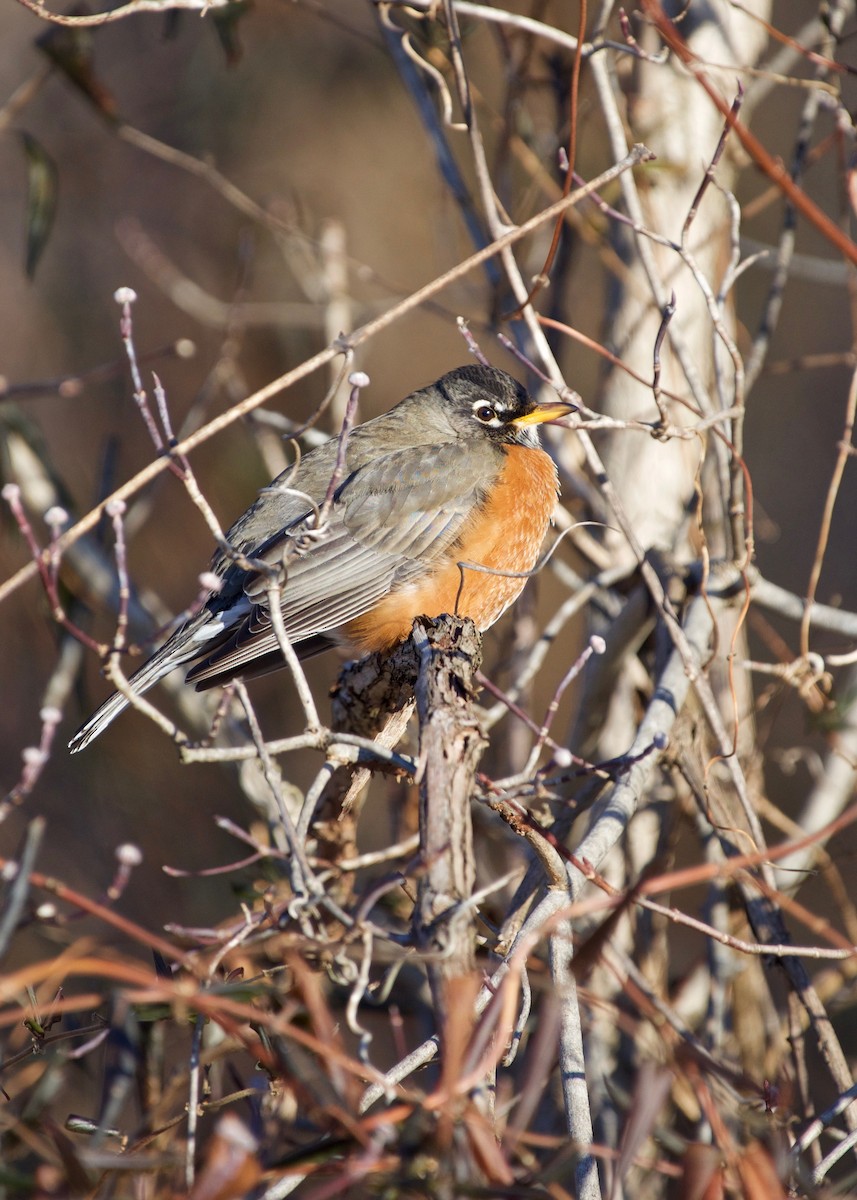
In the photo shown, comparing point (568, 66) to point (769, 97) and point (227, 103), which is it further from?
point (769, 97)

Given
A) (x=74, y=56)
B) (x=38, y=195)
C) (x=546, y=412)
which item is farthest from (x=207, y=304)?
(x=546, y=412)

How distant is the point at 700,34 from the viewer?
382 centimetres

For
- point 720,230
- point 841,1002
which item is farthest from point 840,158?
point 841,1002

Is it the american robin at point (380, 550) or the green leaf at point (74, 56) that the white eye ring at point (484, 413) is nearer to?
the american robin at point (380, 550)

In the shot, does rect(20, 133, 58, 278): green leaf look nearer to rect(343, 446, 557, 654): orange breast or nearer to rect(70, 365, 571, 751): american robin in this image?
rect(70, 365, 571, 751): american robin

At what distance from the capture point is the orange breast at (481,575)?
12.8 feet

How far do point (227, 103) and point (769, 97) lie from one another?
4377mm

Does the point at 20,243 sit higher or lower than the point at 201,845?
higher

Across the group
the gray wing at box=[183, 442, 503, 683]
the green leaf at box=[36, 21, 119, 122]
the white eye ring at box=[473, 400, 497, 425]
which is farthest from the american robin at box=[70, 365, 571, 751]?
the green leaf at box=[36, 21, 119, 122]

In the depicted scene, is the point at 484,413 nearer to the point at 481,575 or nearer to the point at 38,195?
the point at 481,575

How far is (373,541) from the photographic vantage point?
410 cm

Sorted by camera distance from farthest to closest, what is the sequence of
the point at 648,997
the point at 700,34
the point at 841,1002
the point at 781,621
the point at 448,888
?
the point at 781,621 < the point at 700,34 < the point at 841,1002 < the point at 648,997 < the point at 448,888

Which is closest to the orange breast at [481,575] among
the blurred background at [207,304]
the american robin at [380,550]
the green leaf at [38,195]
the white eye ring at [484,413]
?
the american robin at [380,550]

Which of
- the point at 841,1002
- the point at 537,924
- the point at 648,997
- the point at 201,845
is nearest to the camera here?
the point at 537,924
